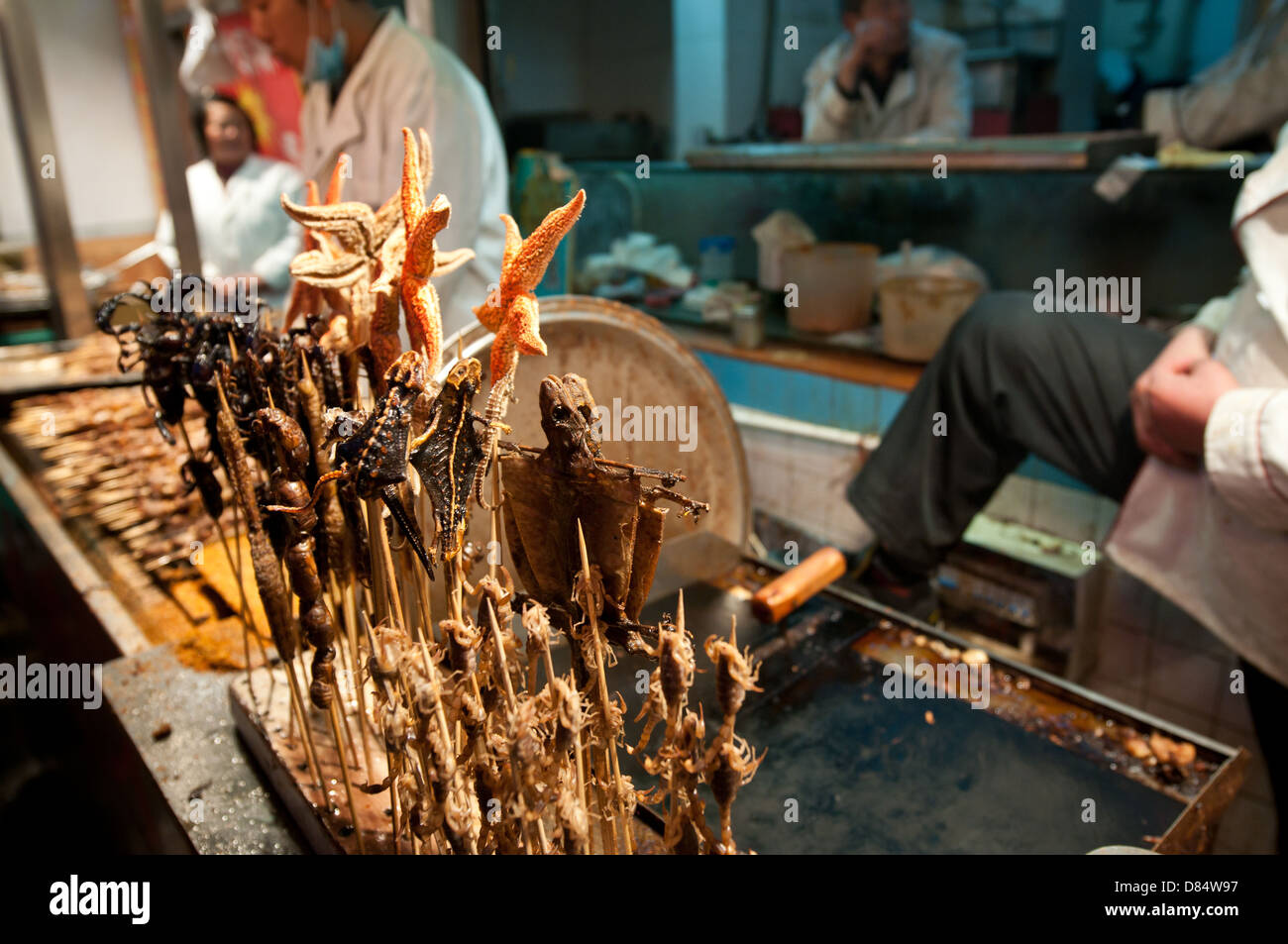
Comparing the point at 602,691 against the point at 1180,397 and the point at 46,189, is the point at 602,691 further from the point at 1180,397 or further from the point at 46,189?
the point at 46,189

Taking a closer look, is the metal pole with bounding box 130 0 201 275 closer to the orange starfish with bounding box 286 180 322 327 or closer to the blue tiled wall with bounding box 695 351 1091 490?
the blue tiled wall with bounding box 695 351 1091 490

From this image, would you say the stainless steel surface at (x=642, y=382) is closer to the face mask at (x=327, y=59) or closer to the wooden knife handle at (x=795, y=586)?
the wooden knife handle at (x=795, y=586)

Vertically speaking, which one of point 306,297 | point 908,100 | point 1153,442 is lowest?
point 1153,442

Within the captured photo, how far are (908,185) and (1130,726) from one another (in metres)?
2.51

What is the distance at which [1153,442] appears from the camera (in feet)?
7.22

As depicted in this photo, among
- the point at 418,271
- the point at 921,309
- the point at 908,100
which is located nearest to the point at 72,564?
the point at 418,271

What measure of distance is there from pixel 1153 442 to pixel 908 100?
2.13 metres

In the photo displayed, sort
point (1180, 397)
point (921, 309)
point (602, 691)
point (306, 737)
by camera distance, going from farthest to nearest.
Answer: point (921, 309), point (1180, 397), point (306, 737), point (602, 691)

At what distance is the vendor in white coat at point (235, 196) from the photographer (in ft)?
15.0

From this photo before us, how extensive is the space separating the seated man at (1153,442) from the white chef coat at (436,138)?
1.52 meters

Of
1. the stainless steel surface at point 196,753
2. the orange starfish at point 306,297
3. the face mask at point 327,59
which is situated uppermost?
the face mask at point 327,59

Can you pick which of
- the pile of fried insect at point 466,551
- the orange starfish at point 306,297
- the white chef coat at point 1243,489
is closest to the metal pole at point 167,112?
the orange starfish at point 306,297

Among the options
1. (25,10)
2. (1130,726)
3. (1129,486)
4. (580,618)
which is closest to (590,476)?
(580,618)

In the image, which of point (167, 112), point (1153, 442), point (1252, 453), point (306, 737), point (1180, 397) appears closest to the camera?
point (306, 737)
